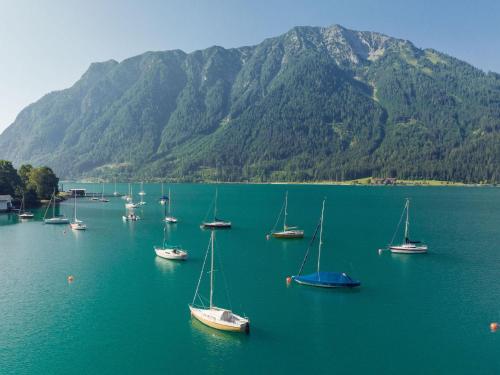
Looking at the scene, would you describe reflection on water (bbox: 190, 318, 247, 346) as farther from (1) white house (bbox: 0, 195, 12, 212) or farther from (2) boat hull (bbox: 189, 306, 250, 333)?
(1) white house (bbox: 0, 195, 12, 212)

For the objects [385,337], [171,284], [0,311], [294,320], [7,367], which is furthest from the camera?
[171,284]

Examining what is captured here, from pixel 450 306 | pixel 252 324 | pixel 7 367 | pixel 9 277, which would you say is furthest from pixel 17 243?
pixel 450 306

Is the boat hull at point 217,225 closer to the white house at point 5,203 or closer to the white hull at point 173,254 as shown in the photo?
the white hull at point 173,254

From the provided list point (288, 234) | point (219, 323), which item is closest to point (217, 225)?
point (288, 234)

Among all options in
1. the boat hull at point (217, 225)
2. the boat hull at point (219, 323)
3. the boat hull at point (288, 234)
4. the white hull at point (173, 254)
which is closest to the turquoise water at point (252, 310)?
the boat hull at point (219, 323)

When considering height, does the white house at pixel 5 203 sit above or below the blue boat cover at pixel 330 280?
above

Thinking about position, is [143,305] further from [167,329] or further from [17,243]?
[17,243]
